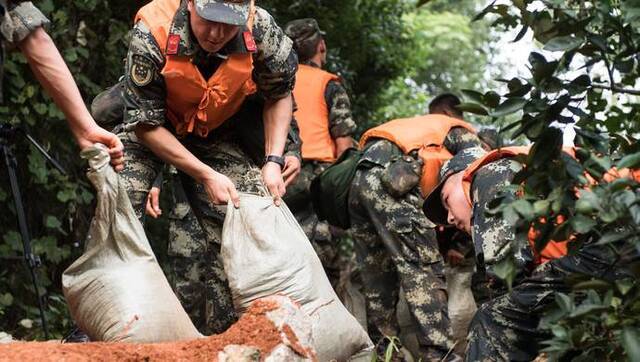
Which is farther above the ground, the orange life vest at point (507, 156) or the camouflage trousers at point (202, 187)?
the orange life vest at point (507, 156)

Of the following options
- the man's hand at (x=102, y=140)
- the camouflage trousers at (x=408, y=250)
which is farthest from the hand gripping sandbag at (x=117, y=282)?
the camouflage trousers at (x=408, y=250)

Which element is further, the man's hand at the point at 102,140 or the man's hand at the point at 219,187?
the man's hand at the point at 219,187

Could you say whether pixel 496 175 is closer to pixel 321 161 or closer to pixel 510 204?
pixel 510 204

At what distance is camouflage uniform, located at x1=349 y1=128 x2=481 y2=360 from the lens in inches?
255

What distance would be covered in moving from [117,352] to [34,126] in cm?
401

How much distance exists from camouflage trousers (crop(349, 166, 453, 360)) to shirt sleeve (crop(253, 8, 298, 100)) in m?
1.63

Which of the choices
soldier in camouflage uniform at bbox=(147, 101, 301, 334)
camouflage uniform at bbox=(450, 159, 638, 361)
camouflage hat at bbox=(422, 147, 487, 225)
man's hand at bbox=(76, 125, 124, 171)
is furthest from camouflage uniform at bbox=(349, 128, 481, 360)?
man's hand at bbox=(76, 125, 124, 171)

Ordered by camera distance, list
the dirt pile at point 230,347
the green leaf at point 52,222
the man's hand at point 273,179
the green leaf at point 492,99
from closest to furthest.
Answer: the green leaf at point 492,99 < the dirt pile at point 230,347 < the man's hand at point 273,179 < the green leaf at point 52,222

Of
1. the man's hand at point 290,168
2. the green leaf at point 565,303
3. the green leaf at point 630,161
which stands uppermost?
the green leaf at point 630,161

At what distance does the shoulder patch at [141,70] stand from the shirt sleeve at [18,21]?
732mm

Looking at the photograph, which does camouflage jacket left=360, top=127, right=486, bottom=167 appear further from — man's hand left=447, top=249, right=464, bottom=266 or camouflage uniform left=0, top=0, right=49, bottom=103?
camouflage uniform left=0, top=0, right=49, bottom=103

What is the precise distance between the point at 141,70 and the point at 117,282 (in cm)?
101

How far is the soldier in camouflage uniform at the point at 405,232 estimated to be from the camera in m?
6.47

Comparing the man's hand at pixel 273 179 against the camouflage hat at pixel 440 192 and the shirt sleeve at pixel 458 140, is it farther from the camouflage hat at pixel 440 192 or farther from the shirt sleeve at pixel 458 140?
the shirt sleeve at pixel 458 140
